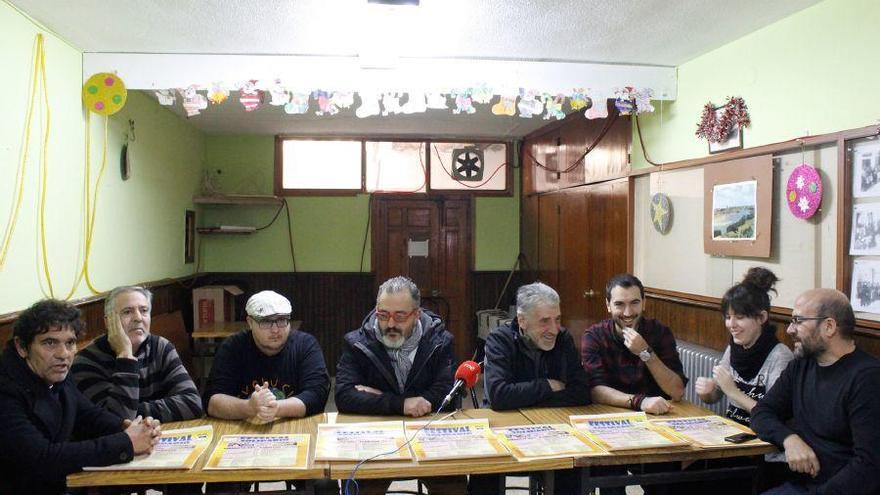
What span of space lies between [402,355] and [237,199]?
409cm

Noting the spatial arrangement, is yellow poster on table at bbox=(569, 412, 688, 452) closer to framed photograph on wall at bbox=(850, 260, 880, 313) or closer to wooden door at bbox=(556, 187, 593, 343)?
framed photograph on wall at bbox=(850, 260, 880, 313)

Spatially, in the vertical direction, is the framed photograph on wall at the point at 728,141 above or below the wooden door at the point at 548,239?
above

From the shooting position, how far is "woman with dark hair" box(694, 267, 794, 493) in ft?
→ 8.45

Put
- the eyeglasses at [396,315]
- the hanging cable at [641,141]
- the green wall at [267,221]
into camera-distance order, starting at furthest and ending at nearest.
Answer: the green wall at [267,221], the hanging cable at [641,141], the eyeglasses at [396,315]

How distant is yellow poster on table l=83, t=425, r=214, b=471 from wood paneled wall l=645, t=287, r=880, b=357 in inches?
112

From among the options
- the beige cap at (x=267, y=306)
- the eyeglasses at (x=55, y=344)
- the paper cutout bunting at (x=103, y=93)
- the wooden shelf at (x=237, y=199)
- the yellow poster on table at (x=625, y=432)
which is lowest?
the yellow poster on table at (x=625, y=432)

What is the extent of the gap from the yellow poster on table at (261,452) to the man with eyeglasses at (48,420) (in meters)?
0.24

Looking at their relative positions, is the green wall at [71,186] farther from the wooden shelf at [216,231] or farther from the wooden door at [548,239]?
the wooden door at [548,239]

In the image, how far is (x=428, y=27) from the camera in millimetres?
3441

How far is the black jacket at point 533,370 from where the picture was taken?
8.71 ft

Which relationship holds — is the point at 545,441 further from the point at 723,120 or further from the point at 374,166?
the point at 374,166

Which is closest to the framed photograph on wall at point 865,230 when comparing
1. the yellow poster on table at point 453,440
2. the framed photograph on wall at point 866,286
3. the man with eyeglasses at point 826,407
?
the framed photograph on wall at point 866,286

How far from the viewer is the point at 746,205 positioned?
11.5 ft

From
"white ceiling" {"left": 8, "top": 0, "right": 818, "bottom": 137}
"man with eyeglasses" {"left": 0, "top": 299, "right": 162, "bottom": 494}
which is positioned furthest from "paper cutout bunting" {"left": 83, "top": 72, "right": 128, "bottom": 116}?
"man with eyeglasses" {"left": 0, "top": 299, "right": 162, "bottom": 494}
